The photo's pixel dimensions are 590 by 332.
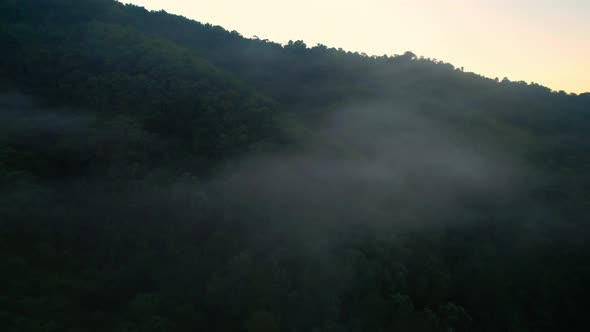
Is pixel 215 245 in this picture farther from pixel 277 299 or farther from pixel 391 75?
pixel 391 75

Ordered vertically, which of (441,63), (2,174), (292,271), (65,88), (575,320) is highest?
(441,63)

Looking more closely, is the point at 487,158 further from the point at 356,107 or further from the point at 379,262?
the point at 379,262

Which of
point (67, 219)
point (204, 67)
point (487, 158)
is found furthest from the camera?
point (204, 67)

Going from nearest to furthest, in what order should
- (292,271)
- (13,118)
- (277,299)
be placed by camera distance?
(277,299)
(292,271)
(13,118)

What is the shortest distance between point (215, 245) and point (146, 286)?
3278 mm

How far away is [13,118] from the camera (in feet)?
89.6

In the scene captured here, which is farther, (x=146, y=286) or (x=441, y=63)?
(x=441, y=63)

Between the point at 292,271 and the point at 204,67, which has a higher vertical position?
the point at 204,67

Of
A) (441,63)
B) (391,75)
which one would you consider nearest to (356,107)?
(391,75)

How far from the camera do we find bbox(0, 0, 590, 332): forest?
16.8m

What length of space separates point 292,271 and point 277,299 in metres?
1.64

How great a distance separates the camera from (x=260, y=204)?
2203 cm

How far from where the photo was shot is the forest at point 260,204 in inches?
661

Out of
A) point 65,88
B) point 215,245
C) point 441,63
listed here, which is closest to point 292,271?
point 215,245
